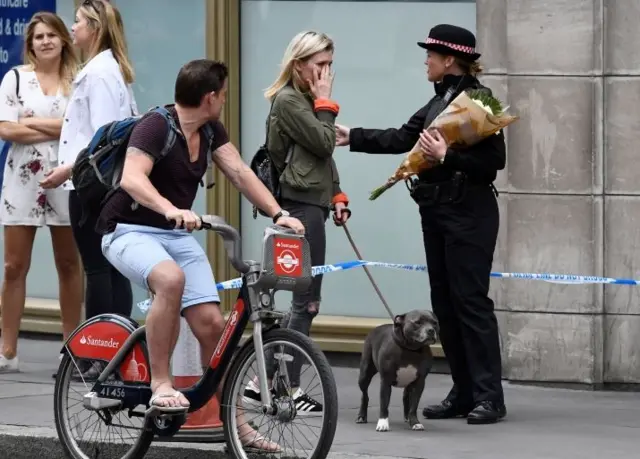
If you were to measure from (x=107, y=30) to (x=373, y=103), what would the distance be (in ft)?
6.19

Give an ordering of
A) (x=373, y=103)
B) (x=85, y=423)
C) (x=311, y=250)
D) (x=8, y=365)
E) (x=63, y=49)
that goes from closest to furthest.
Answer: (x=85, y=423) < (x=311, y=250) < (x=63, y=49) < (x=8, y=365) < (x=373, y=103)

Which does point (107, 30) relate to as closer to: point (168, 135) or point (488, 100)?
point (488, 100)

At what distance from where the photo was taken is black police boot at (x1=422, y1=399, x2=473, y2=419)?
27.5 feet

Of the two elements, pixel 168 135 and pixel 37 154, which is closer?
pixel 168 135

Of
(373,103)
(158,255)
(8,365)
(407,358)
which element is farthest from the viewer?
(373,103)

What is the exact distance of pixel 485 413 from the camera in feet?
26.6

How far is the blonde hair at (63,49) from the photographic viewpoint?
9656 mm

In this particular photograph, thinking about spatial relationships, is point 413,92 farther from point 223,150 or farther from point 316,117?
point 223,150

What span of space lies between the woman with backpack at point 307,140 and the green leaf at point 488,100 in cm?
75

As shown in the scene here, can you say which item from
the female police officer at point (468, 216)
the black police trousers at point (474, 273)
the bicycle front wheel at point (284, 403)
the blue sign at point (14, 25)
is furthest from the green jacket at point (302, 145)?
the blue sign at point (14, 25)

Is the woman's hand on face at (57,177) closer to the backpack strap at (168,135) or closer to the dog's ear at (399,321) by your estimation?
the dog's ear at (399,321)

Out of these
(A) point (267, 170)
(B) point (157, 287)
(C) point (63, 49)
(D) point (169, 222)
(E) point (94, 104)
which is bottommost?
(B) point (157, 287)

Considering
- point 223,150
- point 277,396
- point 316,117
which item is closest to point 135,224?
point 223,150

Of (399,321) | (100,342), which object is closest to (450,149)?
(399,321)
